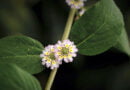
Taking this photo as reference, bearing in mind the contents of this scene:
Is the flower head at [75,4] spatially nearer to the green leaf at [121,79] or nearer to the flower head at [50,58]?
the flower head at [50,58]

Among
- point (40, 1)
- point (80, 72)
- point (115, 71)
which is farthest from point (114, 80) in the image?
point (40, 1)

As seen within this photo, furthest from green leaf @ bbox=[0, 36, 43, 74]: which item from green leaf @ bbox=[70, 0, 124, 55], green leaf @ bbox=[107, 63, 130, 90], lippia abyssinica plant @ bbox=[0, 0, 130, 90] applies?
green leaf @ bbox=[107, 63, 130, 90]

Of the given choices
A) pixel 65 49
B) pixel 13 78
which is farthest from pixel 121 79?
pixel 13 78

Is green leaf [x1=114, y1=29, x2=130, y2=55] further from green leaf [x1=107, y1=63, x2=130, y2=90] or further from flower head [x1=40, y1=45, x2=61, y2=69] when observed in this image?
green leaf [x1=107, y1=63, x2=130, y2=90]

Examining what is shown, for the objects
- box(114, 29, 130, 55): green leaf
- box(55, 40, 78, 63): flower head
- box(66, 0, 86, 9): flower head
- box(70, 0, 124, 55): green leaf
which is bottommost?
box(55, 40, 78, 63): flower head

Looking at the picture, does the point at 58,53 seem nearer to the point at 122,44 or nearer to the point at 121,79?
the point at 122,44

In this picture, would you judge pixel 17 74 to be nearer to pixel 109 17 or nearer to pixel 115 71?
pixel 109 17
